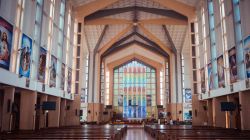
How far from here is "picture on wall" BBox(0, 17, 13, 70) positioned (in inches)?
451

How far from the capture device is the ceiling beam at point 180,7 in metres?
24.0

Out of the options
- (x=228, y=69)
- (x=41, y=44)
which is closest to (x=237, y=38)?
(x=228, y=69)

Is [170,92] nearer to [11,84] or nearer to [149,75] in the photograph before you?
[149,75]

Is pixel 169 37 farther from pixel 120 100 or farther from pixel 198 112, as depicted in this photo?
pixel 120 100

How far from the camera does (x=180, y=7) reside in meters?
24.5

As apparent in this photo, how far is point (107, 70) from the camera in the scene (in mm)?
45125

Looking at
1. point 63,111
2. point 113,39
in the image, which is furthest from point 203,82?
point 113,39

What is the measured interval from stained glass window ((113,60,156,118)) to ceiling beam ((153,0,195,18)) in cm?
2312

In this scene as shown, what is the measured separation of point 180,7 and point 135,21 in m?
6.59

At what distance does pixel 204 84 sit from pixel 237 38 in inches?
290

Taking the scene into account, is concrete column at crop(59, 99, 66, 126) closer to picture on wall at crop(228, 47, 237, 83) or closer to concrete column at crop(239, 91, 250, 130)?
picture on wall at crop(228, 47, 237, 83)

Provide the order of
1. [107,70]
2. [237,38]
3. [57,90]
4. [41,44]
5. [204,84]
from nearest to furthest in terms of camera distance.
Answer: [237,38] → [41,44] → [57,90] → [204,84] → [107,70]

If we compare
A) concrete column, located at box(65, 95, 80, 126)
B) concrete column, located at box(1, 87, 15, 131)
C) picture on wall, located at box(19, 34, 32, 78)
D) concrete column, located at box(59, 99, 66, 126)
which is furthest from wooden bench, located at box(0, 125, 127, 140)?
concrete column, located at box(65, 95, 80, 126)

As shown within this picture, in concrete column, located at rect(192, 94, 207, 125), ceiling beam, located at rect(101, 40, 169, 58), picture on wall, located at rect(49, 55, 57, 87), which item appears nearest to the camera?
picture on wall, located at rect(49, 55, 57, 87)
